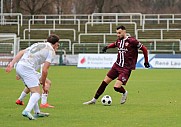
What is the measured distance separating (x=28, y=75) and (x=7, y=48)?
36.5m

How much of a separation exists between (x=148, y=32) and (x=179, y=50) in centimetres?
568

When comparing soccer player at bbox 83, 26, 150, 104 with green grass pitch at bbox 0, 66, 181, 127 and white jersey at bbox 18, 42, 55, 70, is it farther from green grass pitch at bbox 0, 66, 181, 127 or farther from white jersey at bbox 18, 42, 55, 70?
white jersey at bbox 18, 42, 55, 70

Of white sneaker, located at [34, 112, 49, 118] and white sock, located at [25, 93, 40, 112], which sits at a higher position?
white sock, located at [25, 93, 40, 112]

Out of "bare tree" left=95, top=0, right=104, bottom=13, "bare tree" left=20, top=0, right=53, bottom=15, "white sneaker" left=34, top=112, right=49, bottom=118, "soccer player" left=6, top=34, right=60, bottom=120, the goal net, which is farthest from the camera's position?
"bare tree" left=95, top=0, right=104, bottom=13

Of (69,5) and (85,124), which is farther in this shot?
(69,5)

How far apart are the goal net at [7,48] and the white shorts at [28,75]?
33706mm

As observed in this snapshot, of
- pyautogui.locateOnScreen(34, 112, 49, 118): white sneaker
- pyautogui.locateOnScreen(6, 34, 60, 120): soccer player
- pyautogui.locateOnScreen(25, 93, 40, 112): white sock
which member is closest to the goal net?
pyautogui.locateOnScreen(34, 112, 49, 118): white sneaker

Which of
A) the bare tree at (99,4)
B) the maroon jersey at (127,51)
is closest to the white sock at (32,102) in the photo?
the maroon jersey at (127,51)

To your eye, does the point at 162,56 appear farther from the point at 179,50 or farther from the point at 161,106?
the point at 161,106

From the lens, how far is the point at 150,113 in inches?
570

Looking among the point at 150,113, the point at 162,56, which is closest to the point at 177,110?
the point at 150,113

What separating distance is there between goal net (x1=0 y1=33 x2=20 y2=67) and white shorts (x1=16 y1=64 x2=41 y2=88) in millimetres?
33706

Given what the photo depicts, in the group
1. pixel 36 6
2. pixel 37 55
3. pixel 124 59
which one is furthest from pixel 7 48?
pixel 37 55

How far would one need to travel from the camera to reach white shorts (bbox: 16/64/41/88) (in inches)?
512
